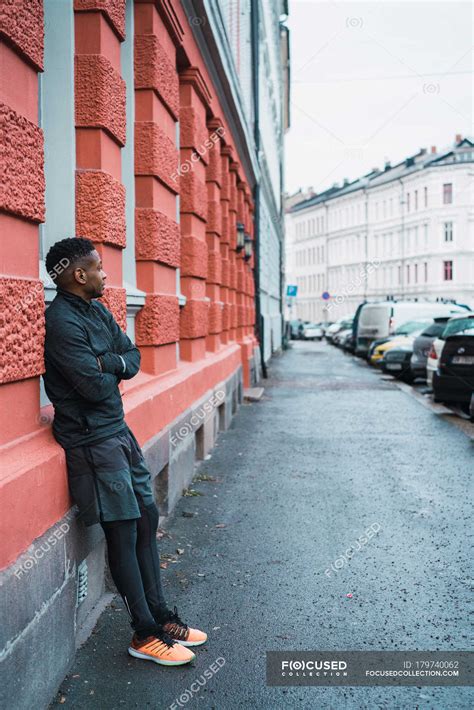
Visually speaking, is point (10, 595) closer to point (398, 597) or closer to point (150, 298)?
point (398, 597)

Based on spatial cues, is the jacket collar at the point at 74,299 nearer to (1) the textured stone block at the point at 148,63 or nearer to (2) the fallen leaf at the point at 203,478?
(1) the textured stone block at the point at 148,63

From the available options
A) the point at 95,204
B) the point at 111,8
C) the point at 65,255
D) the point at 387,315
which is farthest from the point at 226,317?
the point at 387,315

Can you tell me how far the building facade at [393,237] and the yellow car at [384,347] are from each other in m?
33.4

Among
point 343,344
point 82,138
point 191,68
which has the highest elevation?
point 191,68

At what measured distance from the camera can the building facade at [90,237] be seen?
3.62 m

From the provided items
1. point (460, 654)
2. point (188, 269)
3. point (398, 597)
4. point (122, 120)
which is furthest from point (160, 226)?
point (460, 654)

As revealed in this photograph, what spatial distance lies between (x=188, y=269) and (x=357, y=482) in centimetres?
278

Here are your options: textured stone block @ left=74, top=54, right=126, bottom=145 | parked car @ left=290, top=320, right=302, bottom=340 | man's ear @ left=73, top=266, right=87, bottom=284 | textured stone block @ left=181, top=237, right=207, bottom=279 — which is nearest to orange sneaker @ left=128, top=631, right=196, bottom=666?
man's ear @ left=73, top=266, right=87, bottom=284

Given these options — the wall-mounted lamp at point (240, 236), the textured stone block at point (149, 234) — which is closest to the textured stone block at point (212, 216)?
the wall-mounted lamp at point (240, 236)

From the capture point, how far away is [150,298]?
7098mm

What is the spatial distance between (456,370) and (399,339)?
13.0 metres

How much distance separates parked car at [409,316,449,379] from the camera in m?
20.3

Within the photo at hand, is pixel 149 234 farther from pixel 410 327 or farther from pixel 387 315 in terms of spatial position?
pixel 387 315

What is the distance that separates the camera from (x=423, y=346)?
813 inches
